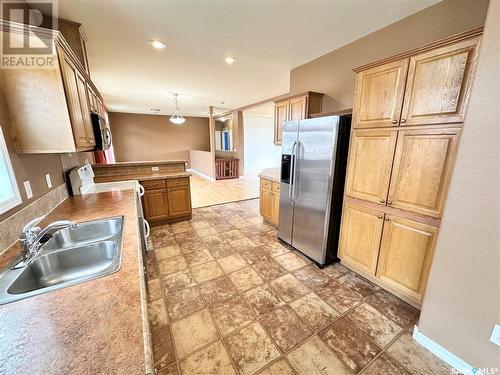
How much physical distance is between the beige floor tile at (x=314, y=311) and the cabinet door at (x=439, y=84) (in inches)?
68.5

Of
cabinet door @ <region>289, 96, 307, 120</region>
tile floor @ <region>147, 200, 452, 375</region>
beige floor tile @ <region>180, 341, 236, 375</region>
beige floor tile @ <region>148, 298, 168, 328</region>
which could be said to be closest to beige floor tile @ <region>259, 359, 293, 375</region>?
tile floor @ <region>147, 200, 452, 375</region>

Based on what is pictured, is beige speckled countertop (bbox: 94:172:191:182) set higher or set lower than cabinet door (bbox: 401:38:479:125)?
lower

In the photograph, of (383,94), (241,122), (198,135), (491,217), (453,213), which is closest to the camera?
(491,217)

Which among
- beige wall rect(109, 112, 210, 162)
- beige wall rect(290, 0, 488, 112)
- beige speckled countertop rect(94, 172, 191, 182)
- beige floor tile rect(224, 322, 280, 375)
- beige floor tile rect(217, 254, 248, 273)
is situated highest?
beige wall rect(290, 0, 488, 112)

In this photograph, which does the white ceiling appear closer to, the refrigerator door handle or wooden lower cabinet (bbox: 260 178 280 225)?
the refrigerator door handle

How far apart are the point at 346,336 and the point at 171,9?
3.23 metres

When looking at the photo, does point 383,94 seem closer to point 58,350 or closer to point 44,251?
point 58,350

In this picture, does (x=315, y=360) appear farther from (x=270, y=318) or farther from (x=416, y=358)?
(x=416, y=358)

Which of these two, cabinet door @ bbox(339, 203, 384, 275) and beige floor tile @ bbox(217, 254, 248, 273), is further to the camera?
beige floor tile @ bbox(217, 254, 248, 273)

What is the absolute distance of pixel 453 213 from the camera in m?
1.29

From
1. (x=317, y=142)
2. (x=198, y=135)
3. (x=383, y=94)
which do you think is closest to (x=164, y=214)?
(x=317, y=142)

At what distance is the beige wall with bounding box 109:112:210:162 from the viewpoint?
844 cm

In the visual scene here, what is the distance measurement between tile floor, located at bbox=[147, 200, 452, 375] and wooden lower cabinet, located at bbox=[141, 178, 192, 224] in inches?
36.2

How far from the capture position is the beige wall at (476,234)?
1.12m
